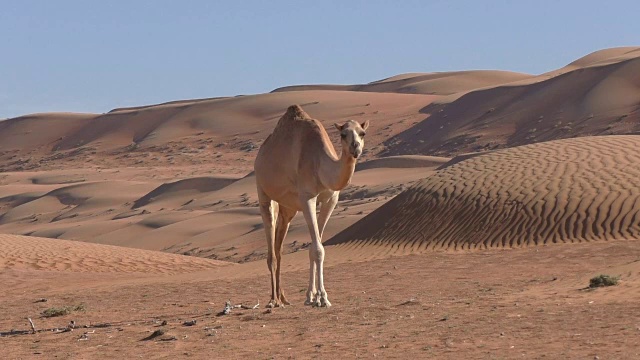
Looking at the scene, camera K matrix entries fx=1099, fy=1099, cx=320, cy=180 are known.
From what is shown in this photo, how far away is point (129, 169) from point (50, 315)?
2497 inches

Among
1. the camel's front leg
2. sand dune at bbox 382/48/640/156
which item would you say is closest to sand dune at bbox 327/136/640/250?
the camel's front leg

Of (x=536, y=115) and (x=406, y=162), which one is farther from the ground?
(x=536, y=115)

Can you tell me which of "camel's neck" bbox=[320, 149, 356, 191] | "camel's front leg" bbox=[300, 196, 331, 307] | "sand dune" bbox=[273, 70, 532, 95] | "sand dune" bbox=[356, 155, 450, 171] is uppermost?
"sand dune" bbox=[273, 70, 532, 95]

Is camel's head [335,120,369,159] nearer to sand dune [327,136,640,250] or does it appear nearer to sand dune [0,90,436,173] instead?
sand dune [327,136,640,250]

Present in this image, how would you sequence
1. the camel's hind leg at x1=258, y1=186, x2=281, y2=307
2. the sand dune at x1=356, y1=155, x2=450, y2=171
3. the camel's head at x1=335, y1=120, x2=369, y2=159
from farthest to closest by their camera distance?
the sand dune at x1=356, y1=155, x2=450, y2=171, the camel's hind leg at x1=258, y1=186, x2=281, y2=307, the camel's head at x1=335, y1=120, x2=369, y2=159

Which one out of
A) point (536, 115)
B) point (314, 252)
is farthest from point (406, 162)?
point (314, 252)

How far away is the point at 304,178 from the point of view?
12109mm

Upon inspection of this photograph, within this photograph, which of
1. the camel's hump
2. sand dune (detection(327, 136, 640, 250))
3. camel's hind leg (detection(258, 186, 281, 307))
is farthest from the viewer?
sand dune (detection(327, 136, 640, 250))

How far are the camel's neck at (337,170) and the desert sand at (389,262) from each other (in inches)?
52.8

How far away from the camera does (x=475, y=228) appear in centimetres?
2148

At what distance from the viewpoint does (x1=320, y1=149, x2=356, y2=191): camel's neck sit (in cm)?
1132

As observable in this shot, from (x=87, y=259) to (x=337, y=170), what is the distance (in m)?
13.5

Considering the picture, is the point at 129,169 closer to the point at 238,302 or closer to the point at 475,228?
the point at 475,228

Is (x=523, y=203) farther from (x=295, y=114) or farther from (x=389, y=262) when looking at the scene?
(x=295, y=114)
